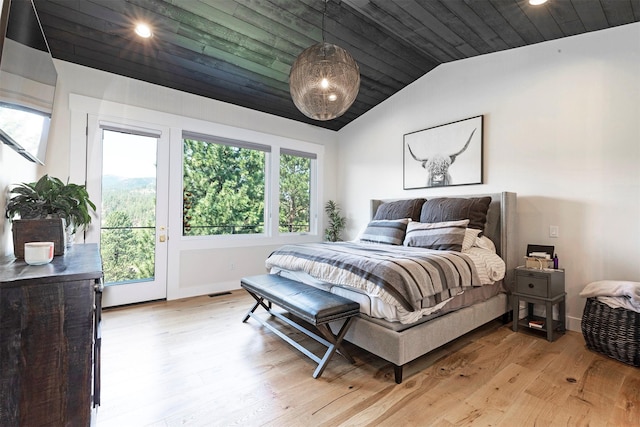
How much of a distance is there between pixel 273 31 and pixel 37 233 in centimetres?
261

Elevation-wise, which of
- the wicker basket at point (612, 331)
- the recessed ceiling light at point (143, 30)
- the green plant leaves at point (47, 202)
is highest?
the recessed ceiling light at point (143, 30)

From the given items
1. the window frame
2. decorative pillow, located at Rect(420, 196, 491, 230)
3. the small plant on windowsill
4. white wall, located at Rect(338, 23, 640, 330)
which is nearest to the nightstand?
white wall, located at Rect(338, 23, 640, 330)

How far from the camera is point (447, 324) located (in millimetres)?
2250

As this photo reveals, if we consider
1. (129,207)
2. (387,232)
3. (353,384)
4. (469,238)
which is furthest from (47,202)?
(469,238)

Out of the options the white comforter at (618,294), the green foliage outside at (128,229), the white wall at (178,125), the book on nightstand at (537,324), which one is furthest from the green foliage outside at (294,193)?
the white comforter at (618,294)

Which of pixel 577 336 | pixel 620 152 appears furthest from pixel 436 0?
pixel 577 336

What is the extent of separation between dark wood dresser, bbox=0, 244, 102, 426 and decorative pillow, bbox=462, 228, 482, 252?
2792mm

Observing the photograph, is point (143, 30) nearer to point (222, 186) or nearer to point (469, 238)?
point (222, 186)

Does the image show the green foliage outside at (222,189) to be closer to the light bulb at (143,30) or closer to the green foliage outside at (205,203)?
the green foliage outside at (205,203)

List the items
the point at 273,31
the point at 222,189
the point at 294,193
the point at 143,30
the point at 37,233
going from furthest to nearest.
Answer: the point at 294,193 < the point at 222,189 < the point at 273,31 < the point at 143,30 < the point at 37,233

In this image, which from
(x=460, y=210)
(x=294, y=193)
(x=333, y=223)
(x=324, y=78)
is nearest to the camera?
(x=324, y=78)

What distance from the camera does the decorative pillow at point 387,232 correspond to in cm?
338

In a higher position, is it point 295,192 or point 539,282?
point 295,192

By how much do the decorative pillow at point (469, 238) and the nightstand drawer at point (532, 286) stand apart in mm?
500
